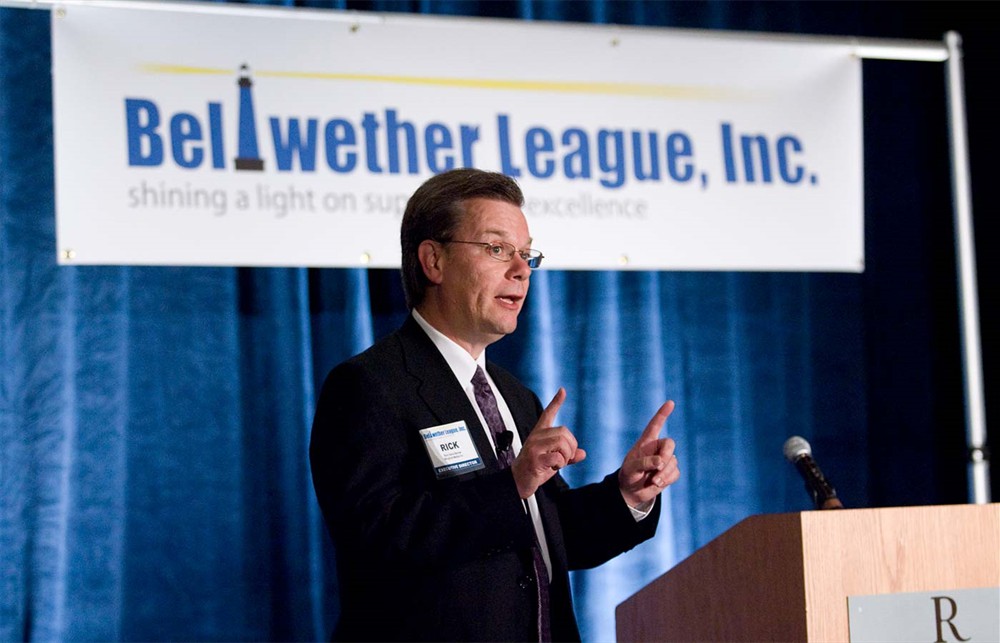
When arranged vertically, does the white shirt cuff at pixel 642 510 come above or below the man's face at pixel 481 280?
below

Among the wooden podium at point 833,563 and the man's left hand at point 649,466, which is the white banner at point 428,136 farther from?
the wooden podium at point 833,563

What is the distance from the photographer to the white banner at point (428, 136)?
3.60 meters

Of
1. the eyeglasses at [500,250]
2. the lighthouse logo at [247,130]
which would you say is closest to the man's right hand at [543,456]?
the eyeglasses at [500,250]

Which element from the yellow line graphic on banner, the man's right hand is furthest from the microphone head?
the yellow line graphic on banner

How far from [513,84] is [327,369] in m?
1.11

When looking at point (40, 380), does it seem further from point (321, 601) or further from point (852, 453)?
point (852, 453)

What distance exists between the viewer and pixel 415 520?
224 cm

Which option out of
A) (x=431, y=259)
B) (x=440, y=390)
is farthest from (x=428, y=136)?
(x=440, y=390)

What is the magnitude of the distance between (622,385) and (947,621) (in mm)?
2154

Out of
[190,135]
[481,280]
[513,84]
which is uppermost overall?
[513,84]

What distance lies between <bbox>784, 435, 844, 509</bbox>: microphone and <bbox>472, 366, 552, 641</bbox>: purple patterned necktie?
0.60m

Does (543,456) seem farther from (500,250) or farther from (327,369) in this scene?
(327,369)

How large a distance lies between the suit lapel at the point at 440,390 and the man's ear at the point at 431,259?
0.52 ft

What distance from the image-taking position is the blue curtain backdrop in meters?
3.76
